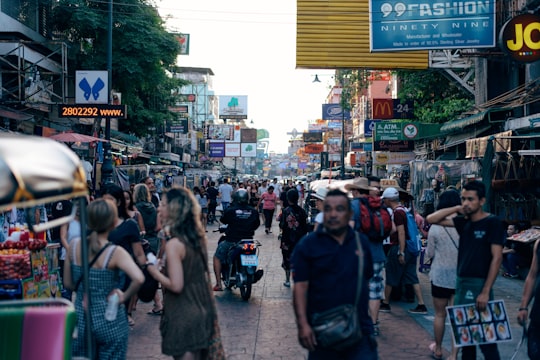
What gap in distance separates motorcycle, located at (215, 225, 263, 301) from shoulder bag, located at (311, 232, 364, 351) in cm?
598

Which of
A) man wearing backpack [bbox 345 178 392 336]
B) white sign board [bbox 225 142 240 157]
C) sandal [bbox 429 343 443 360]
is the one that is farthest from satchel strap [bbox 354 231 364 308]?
white sign board [bbox 225 142 240 157]

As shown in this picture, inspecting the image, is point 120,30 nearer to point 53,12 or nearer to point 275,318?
point 53,12

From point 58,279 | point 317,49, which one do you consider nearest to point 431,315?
point 58,279

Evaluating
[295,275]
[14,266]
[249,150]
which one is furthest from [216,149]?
[295,275]

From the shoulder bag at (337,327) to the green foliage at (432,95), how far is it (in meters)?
21.3

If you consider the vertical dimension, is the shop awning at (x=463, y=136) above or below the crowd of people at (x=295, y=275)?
above

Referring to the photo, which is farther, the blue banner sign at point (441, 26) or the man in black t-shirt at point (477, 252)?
the blue banner sign at point (441, 26)

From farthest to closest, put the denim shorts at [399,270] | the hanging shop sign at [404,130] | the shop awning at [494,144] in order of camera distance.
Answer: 1. the hanging shop sign at [404,130]
2. the shop awning at [494,144]
3. the denim shorts at [399,270]

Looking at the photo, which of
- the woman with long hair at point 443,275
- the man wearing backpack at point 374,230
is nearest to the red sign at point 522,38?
the man wearing backpack at point 374,230

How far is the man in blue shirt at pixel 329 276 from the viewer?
441 centimetres

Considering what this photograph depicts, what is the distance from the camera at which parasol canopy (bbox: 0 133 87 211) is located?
124 inches

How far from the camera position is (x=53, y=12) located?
26.2m

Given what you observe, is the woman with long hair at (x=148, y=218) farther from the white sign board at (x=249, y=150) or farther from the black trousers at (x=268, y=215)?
the white sign board at (x=249, y=150)

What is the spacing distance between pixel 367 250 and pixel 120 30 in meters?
25.7
